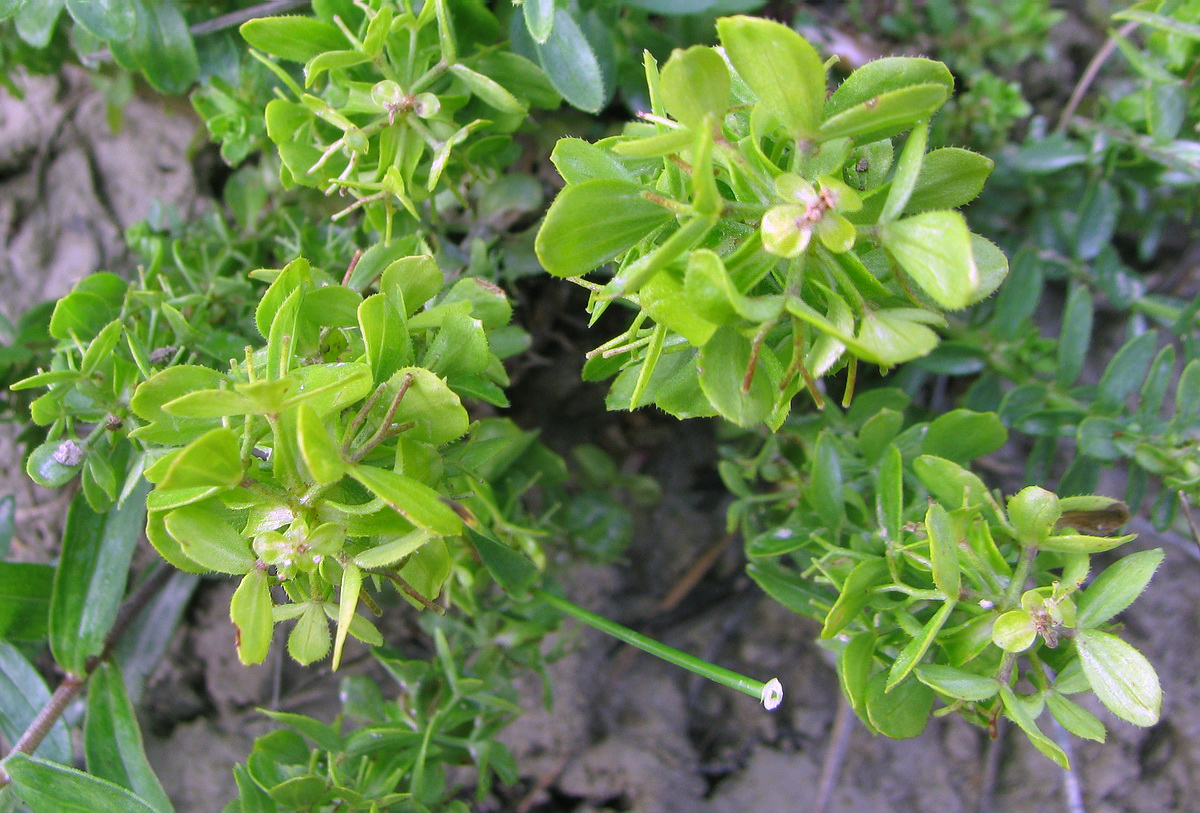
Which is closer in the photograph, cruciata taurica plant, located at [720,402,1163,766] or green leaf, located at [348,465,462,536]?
green leaf, located at [348,465,462,536]

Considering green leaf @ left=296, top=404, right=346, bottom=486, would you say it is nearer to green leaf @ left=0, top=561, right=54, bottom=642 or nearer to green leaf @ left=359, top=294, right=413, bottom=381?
green leaf @ left=359, top=294, right=413, bottom=381

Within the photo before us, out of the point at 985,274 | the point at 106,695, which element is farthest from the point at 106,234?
the point at 985,274

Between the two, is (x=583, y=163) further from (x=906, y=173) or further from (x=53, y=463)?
(x=53, y=463)

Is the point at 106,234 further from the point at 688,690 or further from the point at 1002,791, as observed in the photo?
the point at 1002,791

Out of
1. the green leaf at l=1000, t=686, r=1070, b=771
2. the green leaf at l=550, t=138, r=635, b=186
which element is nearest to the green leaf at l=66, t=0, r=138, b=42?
the green leaf at l=550, t=138, r=635, b=186

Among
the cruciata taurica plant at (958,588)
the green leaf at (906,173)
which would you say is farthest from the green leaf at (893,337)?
the cruciata taurica plant at (958,588)

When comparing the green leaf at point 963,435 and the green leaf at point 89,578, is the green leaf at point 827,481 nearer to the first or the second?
the green leaf at point 963,435

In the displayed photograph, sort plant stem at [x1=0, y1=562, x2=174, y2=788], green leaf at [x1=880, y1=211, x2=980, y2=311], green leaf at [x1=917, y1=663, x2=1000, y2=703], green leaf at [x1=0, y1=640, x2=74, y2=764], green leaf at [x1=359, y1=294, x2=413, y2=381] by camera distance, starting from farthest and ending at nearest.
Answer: green leaf at [x1=0, y1=640, x2=74, y2=764]
plant stem at [x1=0, y1=562, x2=174, y2=788]
green leaf at [x1=917, y1=663, x2=1000, y2=703]
green leaf at [x1=359, y1=294, x2=413, y2=381]
green leaf at [x1=880, y1=211, x2=980, y2=311]
